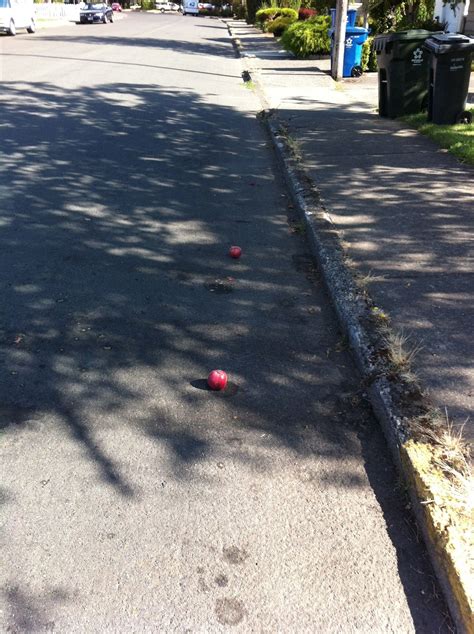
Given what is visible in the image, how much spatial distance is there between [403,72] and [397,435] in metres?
9.10

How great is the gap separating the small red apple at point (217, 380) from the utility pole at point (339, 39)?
1475 cm

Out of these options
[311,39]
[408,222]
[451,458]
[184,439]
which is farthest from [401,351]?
[311,39]

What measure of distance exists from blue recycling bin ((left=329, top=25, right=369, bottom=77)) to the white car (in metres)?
21.9

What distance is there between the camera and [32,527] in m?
2.61

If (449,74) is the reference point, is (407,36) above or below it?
above

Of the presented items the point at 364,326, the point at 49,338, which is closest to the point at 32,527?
the point at 49,338

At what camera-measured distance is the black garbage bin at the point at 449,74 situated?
926 centimetres

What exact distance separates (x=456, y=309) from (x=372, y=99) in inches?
413

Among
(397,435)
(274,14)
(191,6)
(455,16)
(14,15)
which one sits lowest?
Result: (397,435)

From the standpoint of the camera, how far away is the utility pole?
626 inches

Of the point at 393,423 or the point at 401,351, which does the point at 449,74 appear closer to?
the point at 401,351

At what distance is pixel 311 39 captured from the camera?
21.7 meters

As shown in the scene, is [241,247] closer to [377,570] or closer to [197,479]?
[197,479]

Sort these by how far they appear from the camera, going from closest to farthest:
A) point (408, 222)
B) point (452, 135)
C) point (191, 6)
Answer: point (408, 222), point (452, 135), point (191, 6)
